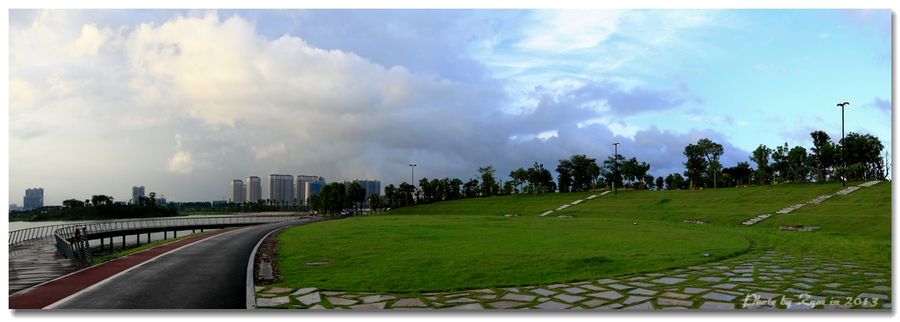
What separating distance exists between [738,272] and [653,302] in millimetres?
4000

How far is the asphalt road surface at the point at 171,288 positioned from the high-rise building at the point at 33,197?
2.93m

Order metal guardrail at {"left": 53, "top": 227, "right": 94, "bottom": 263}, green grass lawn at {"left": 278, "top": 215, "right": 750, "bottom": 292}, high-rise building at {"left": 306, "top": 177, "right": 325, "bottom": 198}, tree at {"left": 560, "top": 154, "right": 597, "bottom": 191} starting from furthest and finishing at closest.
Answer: high-rise building at {"left": 306, "top": 177, "right": 325, "bottom": 198} → tree at {"left": 560, "top": 154, "right": 597, "bottom": 191} → metal guardrail at {"left": 53, "top": 227, "right": 94, "bottom": 263} → green grass lawn at {"left": 278, "top": 215, "right": 750, "bottom": 292}

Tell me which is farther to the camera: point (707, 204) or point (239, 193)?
point (239, 193)

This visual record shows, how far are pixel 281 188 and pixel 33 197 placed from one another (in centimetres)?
12222

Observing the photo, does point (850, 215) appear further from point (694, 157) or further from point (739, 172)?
point (739, 172)

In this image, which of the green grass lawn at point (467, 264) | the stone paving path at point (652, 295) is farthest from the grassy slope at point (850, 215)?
the stone paving path at point (652, 295)

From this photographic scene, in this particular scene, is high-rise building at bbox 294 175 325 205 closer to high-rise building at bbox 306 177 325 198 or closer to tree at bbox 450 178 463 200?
high-rise building at bbox 306 177 325 198

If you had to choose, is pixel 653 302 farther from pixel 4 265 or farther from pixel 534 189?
pixel 534 189

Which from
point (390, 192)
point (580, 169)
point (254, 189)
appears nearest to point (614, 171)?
point (580, 169)

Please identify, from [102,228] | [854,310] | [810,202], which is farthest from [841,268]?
[102,228]

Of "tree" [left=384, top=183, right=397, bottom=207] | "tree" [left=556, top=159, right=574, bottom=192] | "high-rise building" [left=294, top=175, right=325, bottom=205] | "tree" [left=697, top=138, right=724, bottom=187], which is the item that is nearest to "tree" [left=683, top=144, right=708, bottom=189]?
"tree" [left=697, top=138, right=724, bottom=187]

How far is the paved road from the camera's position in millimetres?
7191

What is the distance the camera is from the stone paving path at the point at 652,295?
653 centimetres

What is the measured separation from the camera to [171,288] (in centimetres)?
826
